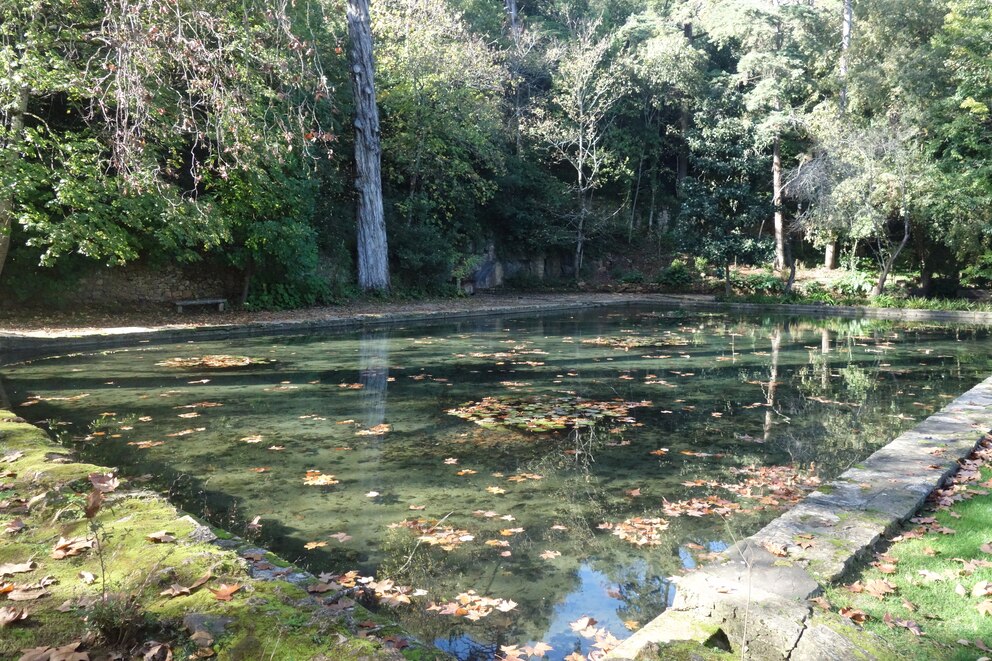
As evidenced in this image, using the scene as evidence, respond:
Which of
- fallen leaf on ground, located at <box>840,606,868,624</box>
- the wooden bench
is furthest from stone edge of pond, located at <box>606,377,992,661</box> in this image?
the wooden bench

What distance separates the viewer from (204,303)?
15.4m

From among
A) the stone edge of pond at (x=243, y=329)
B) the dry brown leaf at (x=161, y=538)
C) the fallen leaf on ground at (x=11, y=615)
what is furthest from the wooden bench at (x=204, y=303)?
the fallen leaf on ground at (x=11, y=615)

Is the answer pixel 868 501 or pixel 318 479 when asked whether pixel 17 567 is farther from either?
pixel 868 501

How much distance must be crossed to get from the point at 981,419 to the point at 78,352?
11.8 meters

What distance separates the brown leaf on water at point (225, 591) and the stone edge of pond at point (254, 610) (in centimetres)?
4

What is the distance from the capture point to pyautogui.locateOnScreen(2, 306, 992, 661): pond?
10.6 ft

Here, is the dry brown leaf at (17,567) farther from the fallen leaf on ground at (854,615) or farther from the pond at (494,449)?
the fallen leaf on ground at (854,615)

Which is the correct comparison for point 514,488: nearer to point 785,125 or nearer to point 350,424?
point 350,424

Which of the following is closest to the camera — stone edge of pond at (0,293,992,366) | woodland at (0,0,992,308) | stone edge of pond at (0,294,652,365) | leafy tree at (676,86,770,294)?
stone edge of pond at (0,294,652,365)

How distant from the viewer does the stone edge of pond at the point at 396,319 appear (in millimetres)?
10539

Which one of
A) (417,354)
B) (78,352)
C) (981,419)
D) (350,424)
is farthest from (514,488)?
(78,352)

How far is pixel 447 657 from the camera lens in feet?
7.09

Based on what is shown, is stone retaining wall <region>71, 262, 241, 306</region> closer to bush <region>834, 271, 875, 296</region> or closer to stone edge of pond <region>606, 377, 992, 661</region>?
stone edge of pond <region>606, 377, 992, 661</region>

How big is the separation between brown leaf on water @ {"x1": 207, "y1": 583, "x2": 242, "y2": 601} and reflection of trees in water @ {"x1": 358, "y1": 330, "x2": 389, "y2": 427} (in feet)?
11.8
